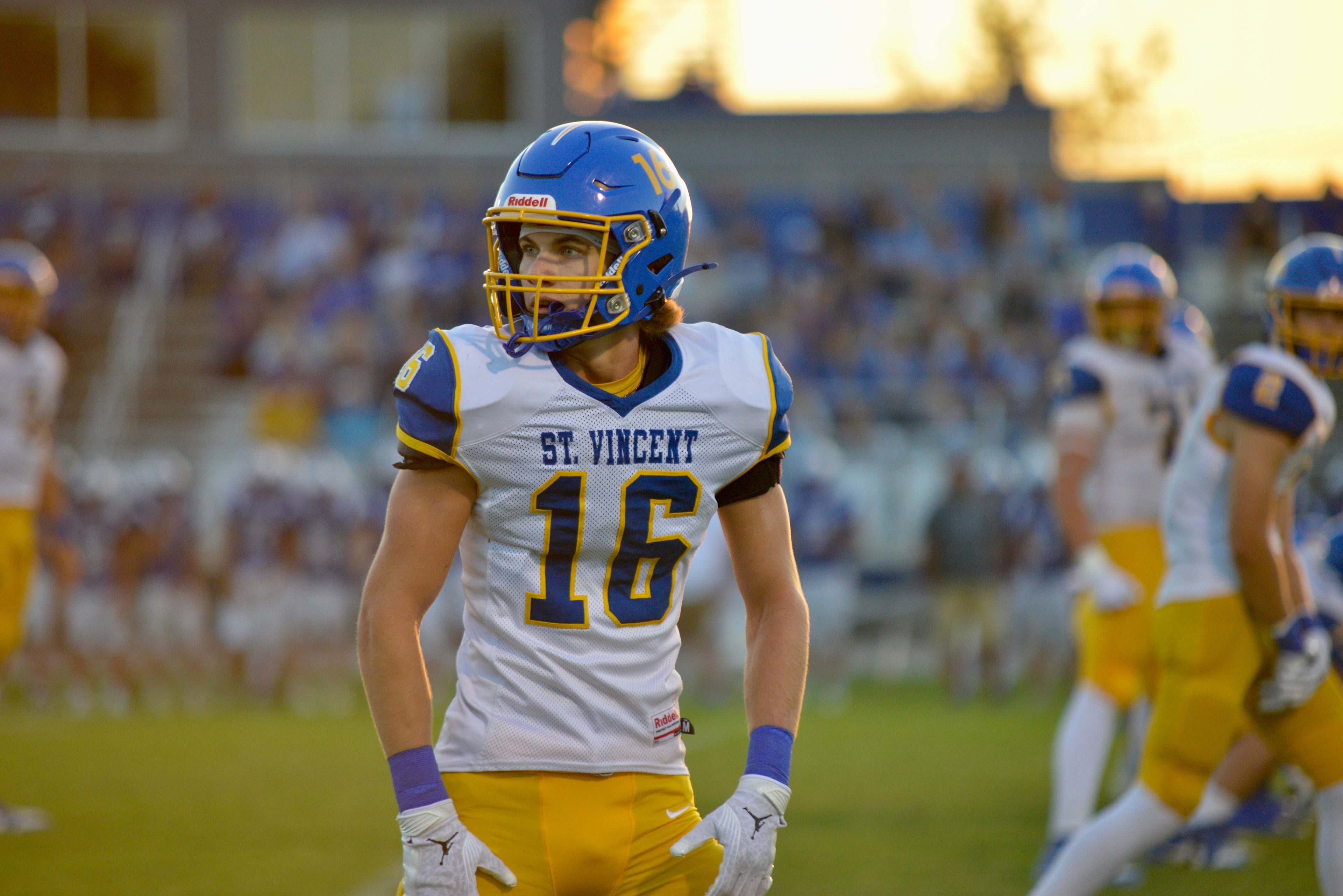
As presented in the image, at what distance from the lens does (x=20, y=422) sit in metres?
6.45

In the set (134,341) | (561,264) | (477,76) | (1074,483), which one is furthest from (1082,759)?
(477,76)

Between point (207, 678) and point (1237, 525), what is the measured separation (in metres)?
8.81

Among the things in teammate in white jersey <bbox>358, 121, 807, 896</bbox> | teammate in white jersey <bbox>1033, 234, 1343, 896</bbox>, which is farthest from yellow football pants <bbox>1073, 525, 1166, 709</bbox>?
teammate in white jersey <bbox>358, 121, 807, 896</bbox>

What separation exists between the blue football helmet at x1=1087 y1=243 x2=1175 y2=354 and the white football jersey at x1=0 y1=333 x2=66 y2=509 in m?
4.57

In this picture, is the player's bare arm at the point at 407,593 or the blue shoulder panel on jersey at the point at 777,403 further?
the blue shoulder panel on jersey at the point at 777,403

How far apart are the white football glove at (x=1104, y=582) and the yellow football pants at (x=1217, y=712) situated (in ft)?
3.96

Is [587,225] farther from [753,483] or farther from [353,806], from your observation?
[353,806]

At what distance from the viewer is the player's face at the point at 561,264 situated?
229 centimetres

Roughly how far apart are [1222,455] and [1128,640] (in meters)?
1.40

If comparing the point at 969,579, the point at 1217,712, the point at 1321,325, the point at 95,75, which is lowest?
the point at 969,579

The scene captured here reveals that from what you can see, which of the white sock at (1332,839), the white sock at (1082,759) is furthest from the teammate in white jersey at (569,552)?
the white sock at (1082,759)

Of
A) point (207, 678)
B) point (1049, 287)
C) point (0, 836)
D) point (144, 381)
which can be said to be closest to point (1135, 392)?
point (0, 836)

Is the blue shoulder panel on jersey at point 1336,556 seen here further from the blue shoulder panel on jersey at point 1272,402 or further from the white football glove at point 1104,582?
the blue shoulder panel on jersey at point 1272,402

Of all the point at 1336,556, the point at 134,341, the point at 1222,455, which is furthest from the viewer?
the point at 134,341
